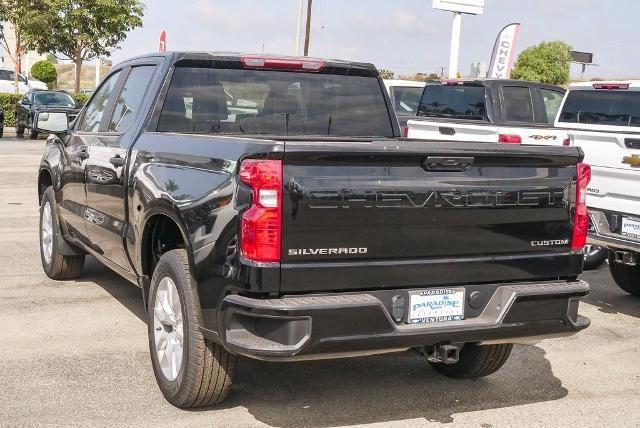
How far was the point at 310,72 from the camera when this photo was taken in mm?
5973

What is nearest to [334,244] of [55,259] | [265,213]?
[265,213]

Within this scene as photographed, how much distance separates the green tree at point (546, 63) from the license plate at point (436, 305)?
69368 mm

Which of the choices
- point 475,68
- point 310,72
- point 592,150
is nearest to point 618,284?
point 592,150

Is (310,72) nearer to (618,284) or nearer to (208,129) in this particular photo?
(208,129)

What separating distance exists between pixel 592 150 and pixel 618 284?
1.55 m

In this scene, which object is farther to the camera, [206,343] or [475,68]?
[475,68]

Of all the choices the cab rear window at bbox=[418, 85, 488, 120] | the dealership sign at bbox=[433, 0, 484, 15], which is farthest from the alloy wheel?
the dealership sign at bbox=[433, 0, 484, 15]

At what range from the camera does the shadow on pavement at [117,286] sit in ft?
23.1

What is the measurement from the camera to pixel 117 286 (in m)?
7.68

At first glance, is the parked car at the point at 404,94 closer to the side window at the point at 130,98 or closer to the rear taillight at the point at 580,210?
the side window at the point at 130,98

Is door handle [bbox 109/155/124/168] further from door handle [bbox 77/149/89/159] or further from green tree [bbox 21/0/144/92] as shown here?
green tree [bbox 21/0/144/92]

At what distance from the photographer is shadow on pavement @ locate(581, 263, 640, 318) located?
25.7ft

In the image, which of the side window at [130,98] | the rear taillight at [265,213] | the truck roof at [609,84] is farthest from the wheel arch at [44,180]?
the truck roof at [609,84]

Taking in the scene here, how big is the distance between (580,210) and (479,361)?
1.20 metres
